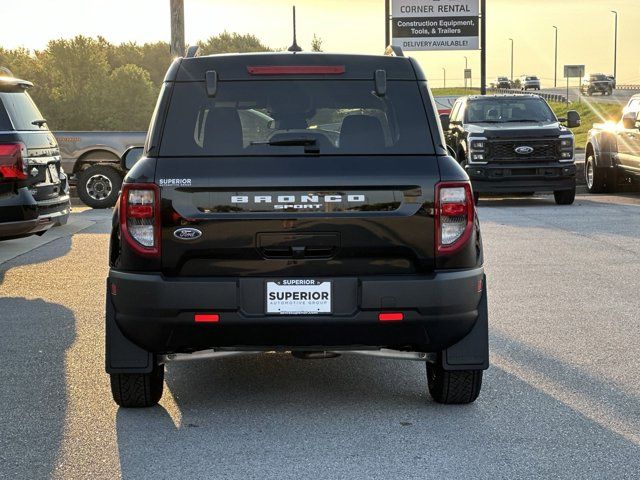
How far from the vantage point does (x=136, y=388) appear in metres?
6.03

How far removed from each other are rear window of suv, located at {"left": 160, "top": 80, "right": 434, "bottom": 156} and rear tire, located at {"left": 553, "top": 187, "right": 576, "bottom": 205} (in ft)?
48.7

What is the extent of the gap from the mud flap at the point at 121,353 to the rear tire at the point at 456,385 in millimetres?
1486

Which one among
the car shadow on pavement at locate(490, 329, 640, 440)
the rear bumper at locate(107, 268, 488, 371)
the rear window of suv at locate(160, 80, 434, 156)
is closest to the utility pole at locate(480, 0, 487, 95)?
the car shadow on pavement at locate(490, 329, 640, 440)

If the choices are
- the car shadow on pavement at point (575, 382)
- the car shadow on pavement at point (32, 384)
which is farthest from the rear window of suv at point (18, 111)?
the car shadow on pavement at point (575, 382)

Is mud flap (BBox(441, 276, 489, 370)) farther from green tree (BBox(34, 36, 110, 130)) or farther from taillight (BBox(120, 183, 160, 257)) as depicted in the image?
green tree (BBox(34, 36, 110, 130))

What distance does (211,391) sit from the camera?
659cm

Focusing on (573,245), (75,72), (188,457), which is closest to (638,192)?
(573,245)

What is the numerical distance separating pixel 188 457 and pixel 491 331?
367cm

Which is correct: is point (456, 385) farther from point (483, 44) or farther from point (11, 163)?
point (483, 44)

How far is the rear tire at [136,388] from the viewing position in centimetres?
601

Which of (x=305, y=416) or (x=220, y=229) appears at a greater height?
(x=220, y=229)

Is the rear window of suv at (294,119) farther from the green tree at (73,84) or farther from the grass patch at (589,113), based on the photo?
the green tree at (73,84)

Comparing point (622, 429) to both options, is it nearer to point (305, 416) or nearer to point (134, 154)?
point (305, 416)

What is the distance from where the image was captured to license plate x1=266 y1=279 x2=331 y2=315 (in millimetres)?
5566
